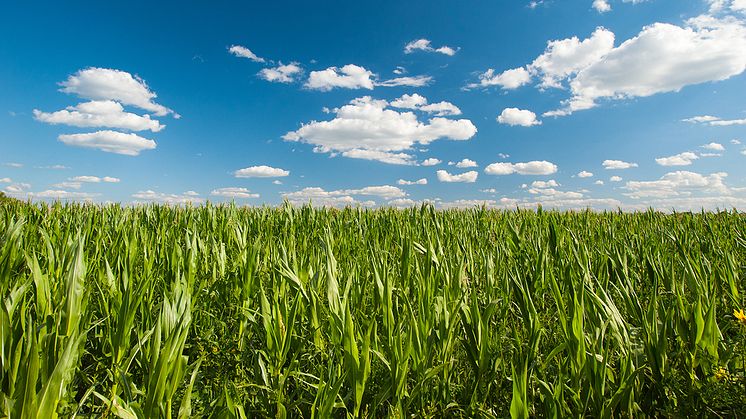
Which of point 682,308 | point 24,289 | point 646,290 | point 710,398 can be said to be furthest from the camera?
point 646,290

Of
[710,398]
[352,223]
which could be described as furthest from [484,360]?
[352,223]

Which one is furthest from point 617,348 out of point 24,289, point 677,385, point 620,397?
point 24,289

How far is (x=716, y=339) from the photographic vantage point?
1784mm

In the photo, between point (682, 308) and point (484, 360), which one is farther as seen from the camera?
point (682, 308)

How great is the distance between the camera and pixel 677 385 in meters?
1.70

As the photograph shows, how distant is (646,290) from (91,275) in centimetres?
403

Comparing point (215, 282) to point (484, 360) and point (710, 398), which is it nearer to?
point (484, 360)

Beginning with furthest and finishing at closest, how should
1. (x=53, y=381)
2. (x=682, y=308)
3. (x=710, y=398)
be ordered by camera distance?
(x=682, y=308) < (x=710, y=398) < (x=53, y=381)

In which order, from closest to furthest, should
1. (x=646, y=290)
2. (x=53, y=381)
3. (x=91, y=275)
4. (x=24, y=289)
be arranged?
(x=53, y=381)
(x=24, y=289)
(x=91, y=275)
(x=646, y=290)

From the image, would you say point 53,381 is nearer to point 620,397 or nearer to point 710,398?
point 620,397

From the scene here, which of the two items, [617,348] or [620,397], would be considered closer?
[620,397]

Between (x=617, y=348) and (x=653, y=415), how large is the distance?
1.04ft

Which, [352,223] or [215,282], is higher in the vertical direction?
[352,223]

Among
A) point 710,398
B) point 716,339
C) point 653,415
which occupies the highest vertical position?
point 716,339
